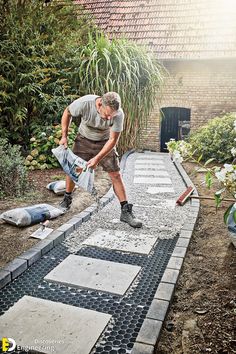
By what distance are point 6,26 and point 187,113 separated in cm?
705

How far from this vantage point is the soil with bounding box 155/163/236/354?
2.12m

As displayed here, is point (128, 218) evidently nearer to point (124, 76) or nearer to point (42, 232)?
point (42, 232)

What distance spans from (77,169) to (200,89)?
8.75 metres

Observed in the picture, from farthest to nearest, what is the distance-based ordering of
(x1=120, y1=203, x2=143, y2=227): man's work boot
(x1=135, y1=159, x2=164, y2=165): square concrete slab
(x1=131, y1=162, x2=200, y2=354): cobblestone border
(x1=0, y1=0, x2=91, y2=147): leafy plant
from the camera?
(x1=135, y1=159, x2=164, y2=165): square concrete slab
(x1=0, y1=0, x2=91, y2=147): leafy plant
(x1=120, y1=203, x2=143, y2=227): man's work boot
(x1=131, y1=162, x2=200, y2=354): cobblestone border

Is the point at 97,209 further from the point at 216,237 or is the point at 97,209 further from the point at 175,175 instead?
the point at 175,175

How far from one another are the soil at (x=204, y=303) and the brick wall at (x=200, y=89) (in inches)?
315

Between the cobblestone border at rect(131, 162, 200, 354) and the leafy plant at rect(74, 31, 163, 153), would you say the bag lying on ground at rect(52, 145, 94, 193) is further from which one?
the leafy plant at rect(74, 31, 163, 153)

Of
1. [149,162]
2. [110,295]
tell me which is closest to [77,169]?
[110,295]

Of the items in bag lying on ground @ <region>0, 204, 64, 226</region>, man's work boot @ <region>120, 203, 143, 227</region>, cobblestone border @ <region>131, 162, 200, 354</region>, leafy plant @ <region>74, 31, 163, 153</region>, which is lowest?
cobblestone border @ <region>131, 162, 200, 354</region>

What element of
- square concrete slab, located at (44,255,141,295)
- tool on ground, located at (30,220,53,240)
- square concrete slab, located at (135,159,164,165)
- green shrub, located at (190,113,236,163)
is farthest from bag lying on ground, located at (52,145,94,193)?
green shrub, located at (190,113,236,163)

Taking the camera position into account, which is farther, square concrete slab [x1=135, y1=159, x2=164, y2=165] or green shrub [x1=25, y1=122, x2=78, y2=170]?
square concrete slab [x1=135, y1=159, x2=164, y2=165]

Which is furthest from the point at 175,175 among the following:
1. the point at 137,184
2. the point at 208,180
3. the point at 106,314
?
the point at 106,314

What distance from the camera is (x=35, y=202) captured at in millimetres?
4836

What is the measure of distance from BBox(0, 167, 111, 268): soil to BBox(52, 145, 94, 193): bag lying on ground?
1.71ft
